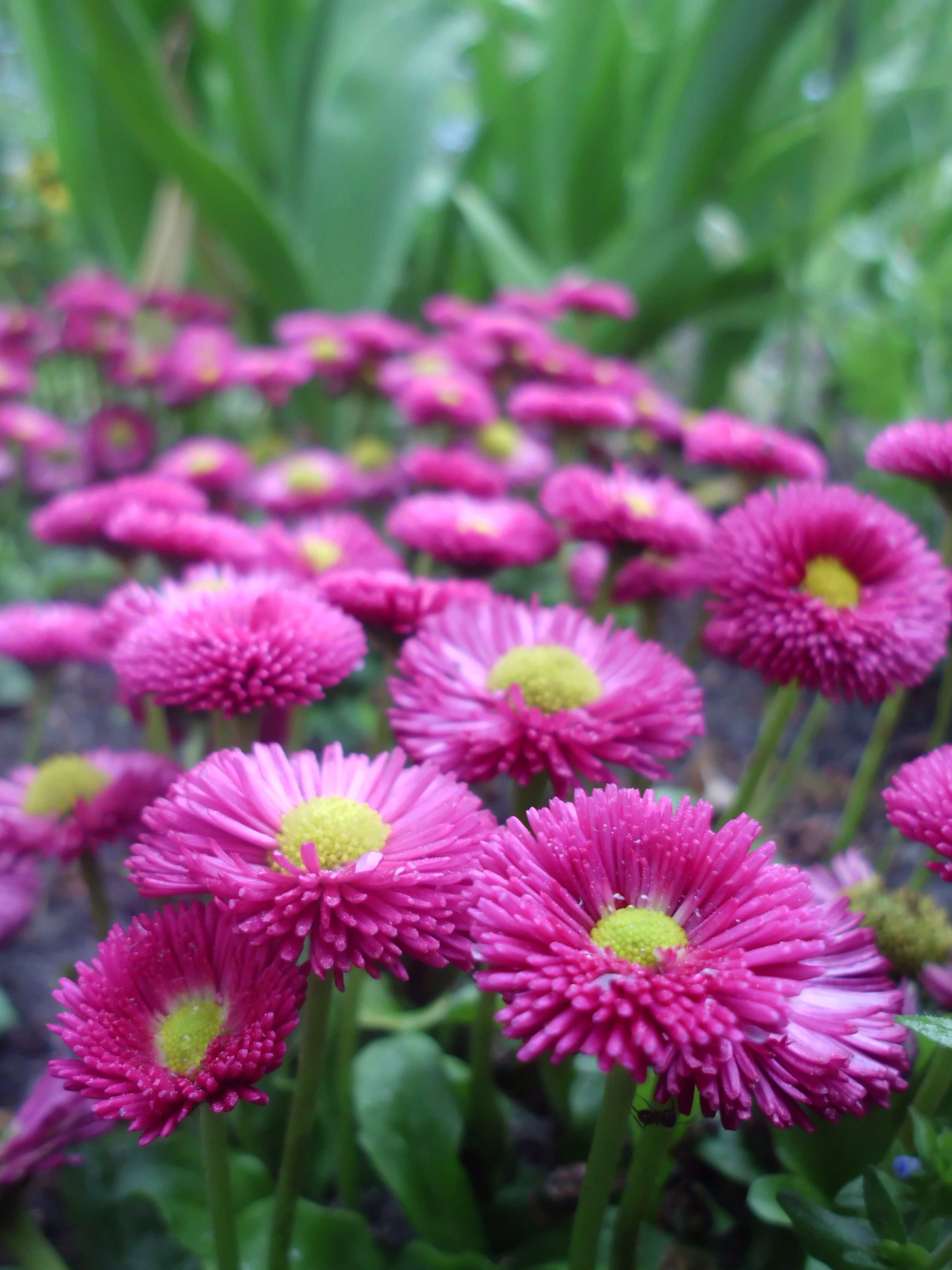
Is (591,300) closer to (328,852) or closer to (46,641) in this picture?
(46,641)

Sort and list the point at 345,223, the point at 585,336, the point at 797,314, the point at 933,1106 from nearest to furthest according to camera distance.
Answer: the point at 933,1106 → the point at 797,314 → the point at 585,336 → the point at 345,223

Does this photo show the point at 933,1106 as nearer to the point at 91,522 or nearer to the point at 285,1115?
the point at 285,1115

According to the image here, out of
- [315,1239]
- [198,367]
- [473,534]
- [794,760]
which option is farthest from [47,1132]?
[198,367]

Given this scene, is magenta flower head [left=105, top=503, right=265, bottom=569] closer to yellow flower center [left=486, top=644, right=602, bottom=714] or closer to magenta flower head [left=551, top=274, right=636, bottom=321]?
yellow flower center [left=486, top=644, right=602, bottom=714]

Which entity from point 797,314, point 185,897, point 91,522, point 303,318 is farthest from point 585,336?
point 185,897

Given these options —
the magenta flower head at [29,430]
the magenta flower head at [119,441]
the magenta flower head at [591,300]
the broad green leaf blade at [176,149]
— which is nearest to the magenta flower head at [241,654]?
the magenta flower head at [591,300]

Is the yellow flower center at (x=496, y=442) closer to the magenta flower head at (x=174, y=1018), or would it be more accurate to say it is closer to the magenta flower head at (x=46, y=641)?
the magenta flower head at (x=46, y=641)
